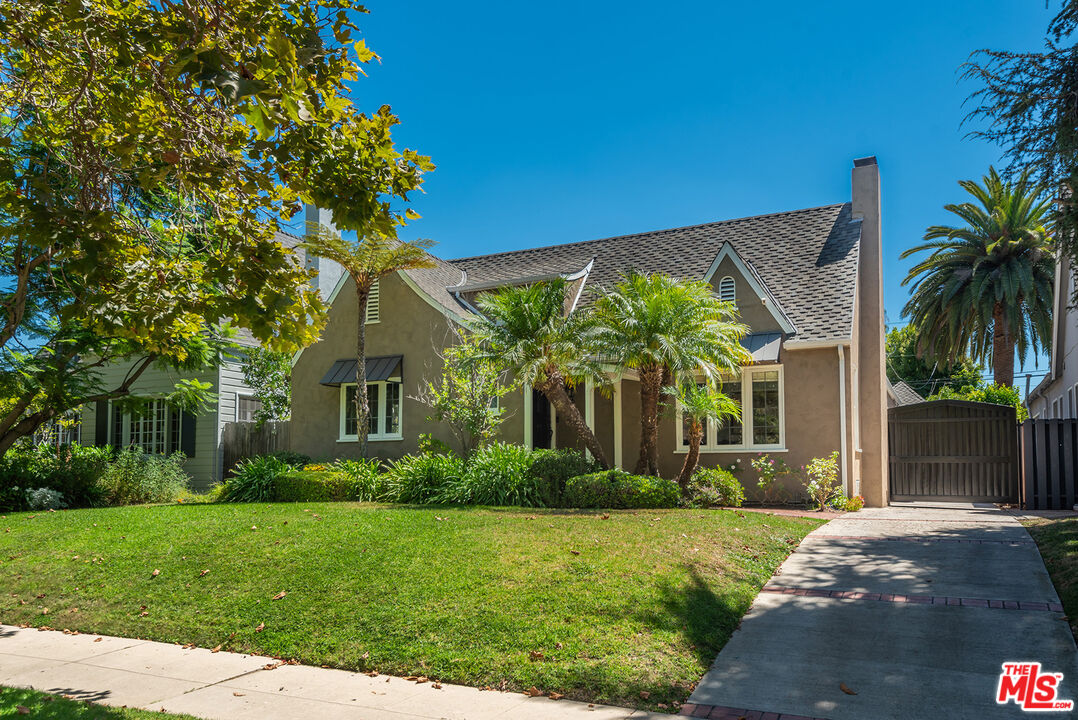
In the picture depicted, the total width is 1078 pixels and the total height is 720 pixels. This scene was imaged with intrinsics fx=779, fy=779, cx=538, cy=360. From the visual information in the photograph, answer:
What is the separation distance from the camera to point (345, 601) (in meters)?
7.86

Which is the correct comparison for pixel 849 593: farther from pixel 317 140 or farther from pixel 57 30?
pixel 57 30

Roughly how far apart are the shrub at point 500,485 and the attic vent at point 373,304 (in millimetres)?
6373

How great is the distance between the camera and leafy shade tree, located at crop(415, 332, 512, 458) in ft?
55.3

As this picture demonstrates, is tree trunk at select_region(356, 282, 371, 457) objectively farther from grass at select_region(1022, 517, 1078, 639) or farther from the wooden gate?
grass at select_region(1022, 517, 1078, 639)

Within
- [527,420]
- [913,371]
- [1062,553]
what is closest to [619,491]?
[527,420]

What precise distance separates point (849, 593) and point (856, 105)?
1135cm

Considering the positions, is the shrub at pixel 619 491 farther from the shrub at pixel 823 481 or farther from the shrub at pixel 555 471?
the shrub at pixel 823 481

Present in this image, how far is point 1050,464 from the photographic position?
15297 mm

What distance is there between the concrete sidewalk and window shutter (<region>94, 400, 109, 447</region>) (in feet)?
58.5

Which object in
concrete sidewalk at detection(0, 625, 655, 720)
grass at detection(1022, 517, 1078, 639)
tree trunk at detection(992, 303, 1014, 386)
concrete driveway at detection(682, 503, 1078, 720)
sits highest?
tree trunk at detection(992, 303, 1014, 386)

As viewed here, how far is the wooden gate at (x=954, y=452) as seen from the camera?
17.1 m

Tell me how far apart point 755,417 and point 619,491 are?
456cm

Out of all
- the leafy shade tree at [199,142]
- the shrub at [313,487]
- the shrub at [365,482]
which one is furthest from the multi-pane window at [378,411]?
the leafy shade tree at [199,142]

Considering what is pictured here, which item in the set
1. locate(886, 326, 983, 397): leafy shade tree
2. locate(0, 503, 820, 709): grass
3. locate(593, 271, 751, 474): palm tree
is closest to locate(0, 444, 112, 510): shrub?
locate(0, 503, 820, 709): grass
